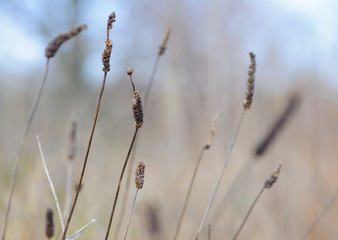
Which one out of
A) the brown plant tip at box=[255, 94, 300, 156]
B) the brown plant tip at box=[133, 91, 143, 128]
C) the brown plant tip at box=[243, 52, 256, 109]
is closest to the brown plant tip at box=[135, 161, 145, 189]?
the brown plant tip at box=[133, 91, 143, 128]

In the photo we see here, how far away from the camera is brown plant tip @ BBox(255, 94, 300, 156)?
3.08ft

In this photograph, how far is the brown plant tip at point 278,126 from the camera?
3.08ft

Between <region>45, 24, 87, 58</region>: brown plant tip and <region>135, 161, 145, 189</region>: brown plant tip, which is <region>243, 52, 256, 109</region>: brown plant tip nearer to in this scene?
<region>135, 161, 145, 189</region>: brown plant tip

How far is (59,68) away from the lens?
23.7 ft

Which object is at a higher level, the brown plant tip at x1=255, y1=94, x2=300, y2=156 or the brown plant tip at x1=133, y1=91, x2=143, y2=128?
the brown plant tip at x1=255, y1=94, x2=300, y2=156

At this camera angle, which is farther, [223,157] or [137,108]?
[223,157]

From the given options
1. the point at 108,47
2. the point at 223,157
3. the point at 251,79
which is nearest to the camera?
the point at 108,47

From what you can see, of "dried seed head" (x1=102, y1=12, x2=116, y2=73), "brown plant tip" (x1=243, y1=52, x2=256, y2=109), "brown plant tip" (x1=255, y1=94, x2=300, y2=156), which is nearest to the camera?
"dried seed head" (x1=102, y1=12, x2=116, y2=73)

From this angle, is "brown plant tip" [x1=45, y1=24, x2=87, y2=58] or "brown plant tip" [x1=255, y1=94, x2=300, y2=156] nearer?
"brown plant tip" [x1=45, y1=24, x2=87, y2=58]

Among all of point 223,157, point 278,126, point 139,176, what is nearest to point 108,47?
point 139,176

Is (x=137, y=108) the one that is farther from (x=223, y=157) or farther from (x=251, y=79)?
(x=223, y=157)

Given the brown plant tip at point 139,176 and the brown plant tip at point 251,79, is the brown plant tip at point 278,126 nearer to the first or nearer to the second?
the brown plant tip at point 251,79

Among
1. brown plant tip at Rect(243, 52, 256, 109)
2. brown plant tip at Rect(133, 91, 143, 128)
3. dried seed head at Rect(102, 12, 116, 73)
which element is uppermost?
brown plant tip at Rect(243, 52, 256, 109)

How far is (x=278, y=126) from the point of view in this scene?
961 mm
